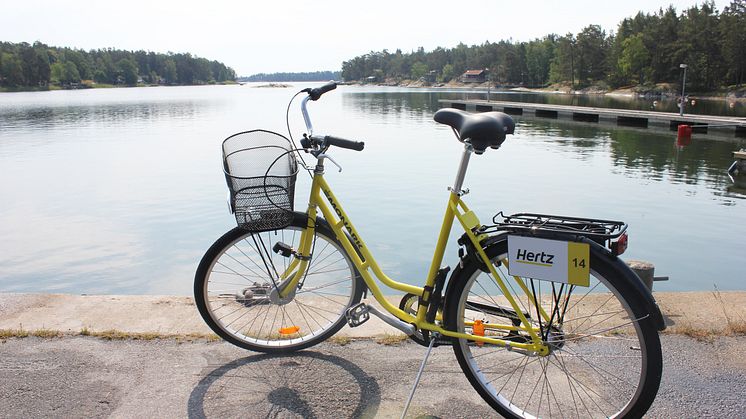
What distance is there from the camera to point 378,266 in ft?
10.1

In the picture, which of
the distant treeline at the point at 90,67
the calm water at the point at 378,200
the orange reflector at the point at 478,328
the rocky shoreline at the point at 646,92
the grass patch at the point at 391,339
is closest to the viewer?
the orange reflector at the point at 478,328

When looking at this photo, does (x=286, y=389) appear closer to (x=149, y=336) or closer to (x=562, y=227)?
(x=149, y=336)

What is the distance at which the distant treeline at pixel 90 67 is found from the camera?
12500 centimetres

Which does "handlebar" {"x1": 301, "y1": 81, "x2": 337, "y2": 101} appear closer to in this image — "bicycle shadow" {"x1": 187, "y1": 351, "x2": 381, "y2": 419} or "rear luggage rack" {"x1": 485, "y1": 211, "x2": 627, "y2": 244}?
"rear luggage rack" {"x1": 485, "y1": 211, "x2": 627, "y2": 244}

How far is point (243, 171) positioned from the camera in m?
3.06

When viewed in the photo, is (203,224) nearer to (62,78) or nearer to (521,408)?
(521,408)

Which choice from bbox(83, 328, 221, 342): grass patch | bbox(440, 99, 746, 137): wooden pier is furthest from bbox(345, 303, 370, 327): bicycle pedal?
bbox(440, 99, 746, 137): wooden pier

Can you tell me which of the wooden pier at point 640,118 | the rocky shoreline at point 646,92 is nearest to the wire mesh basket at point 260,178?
the wooden pier at point 640,118

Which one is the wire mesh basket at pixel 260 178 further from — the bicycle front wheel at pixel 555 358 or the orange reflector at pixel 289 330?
the bicycle front wheel at pixel 555 358

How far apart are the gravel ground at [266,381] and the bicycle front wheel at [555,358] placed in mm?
170

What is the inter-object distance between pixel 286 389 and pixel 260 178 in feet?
3.50

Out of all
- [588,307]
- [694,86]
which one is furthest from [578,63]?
[588,307]

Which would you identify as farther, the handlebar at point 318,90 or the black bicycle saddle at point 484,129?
the handlebar at point 318,90

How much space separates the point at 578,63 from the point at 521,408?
372 feet
